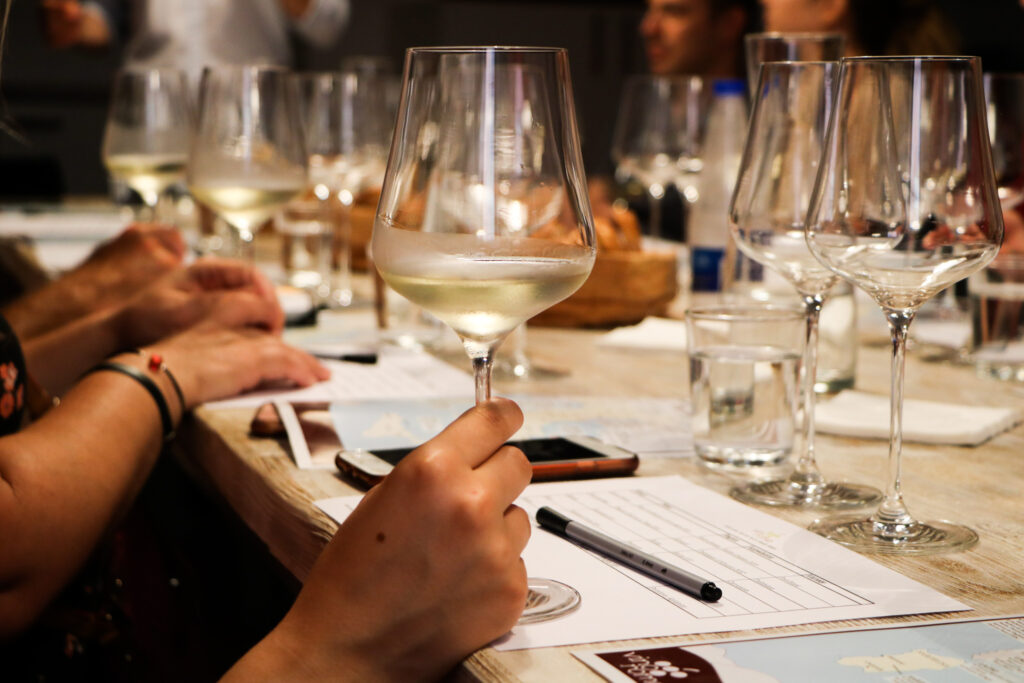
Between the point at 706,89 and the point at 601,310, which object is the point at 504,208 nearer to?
the point at 601,310

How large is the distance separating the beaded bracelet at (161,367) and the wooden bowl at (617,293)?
531 mm

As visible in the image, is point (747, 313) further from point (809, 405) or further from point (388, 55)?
point (388, 55)

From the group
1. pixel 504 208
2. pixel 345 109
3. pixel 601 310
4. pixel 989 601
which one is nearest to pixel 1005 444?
pixel 989 601

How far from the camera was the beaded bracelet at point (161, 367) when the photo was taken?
1014 mm

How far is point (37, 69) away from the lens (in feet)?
17.5

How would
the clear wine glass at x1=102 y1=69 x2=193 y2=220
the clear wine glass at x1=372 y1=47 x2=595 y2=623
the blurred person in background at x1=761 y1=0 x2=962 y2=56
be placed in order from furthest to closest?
1. the blurred person in background at x1=761 y1=0 x2=962 y2=56
2. the clear wine glass at x1=102 y1=69 x2=193 y2=220
3. the clear wine glass at x1=372 y1=47 x2=595 y2=623

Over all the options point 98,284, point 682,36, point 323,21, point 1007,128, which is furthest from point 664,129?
point 323,21

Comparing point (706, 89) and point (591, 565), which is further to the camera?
point (706, 89)

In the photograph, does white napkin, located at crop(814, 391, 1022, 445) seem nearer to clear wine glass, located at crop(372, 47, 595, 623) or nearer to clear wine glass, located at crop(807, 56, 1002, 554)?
clear wine glass, located at crop(807, 56, 1002, 554)

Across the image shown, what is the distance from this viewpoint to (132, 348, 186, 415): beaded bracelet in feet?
3.33

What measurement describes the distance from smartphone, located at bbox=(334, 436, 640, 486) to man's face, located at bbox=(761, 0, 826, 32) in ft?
5.00

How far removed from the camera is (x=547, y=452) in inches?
33.6

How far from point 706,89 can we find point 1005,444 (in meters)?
1.00

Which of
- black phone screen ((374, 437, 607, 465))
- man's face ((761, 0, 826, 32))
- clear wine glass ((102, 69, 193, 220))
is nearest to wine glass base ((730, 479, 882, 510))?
black phone screen ((374, 437, 607, 465))
